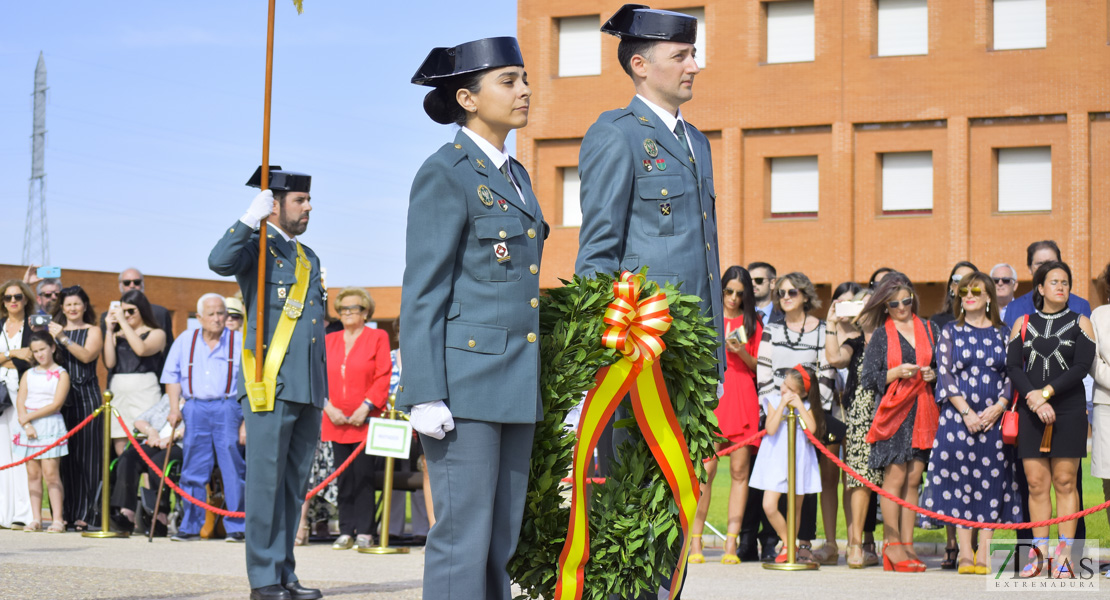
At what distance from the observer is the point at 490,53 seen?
15.5 ft

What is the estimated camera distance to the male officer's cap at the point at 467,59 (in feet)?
15.5

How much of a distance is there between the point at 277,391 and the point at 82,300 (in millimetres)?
6533

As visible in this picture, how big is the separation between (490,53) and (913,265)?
28948 millimetres

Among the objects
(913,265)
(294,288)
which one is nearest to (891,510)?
(294,288)

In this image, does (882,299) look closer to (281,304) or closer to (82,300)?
(281,304)

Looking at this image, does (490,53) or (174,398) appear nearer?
(490,53)

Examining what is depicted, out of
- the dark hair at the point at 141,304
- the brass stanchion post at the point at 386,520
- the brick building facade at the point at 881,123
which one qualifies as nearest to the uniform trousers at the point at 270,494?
the brass stanchion post at the point at 386,520

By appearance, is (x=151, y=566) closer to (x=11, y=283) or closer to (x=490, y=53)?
(x=11, y=283)

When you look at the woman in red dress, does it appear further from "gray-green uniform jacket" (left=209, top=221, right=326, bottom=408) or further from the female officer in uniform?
the female officer in uniform

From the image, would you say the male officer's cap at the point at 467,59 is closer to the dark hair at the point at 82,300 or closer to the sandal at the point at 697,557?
the sandal at the point at 697,557

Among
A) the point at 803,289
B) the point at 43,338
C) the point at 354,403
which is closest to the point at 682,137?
the point at 803,289

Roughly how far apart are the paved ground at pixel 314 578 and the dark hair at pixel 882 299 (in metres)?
1.82

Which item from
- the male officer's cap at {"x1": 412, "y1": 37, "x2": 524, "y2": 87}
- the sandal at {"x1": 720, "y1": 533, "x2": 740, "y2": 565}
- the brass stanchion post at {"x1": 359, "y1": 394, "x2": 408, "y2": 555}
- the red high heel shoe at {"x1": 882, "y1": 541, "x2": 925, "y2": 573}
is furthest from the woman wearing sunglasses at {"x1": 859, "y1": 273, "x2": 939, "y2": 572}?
the male officer's cap at {"x1": 412, "y1": 37, "x2": 524, "y2": 87}

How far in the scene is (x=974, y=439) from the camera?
30.4 feet
